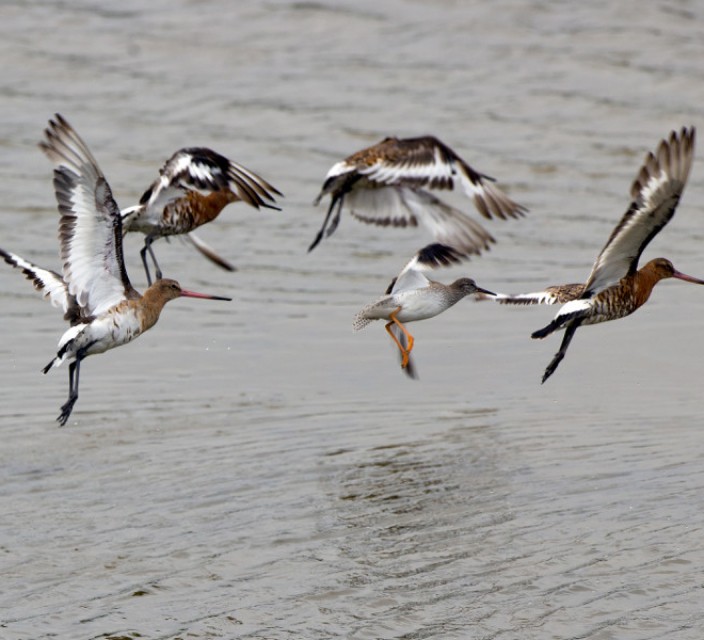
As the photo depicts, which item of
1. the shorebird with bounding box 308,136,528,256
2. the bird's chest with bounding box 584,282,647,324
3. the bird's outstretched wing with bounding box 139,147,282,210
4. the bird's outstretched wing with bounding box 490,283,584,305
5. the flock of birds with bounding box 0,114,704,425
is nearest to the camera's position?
the flock of birds with bounding box 0,114,704,425

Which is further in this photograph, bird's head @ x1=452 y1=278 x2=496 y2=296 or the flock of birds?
bird's head @ x1=452 y1=278 x2=496 y2=296

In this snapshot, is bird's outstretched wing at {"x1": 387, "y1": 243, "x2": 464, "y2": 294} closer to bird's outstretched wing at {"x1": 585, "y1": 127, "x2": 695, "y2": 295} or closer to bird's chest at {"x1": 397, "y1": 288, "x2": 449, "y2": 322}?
bird's chest at {"x1": 397, "y1": 288, "x2": 449, "y2": 322}

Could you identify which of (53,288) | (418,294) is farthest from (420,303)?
(53,288)

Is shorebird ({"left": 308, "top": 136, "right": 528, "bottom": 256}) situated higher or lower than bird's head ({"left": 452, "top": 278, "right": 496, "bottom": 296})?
higher

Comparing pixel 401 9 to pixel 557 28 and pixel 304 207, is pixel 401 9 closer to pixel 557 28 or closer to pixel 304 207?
pixel 557 28

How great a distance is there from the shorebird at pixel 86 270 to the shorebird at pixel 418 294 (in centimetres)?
128

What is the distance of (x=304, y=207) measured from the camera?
13.6 m

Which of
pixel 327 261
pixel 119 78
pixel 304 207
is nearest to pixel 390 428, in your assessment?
pixel 327 261

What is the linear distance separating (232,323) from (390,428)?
2.74m

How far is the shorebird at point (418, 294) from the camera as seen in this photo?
880cm

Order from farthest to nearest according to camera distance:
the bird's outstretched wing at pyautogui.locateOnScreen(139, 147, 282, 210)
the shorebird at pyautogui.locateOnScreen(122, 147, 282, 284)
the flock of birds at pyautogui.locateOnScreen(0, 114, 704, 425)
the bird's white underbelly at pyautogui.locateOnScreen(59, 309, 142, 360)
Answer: the shorebird at pyautogui.locateOnScreen(122, 147, 282, 284) < the bird's outstretched wing at pyautogui.locateOnScreen(139, 147, 282, 210) < the bird's white underbelly at pyautogui.locateOnScreen(59, 309, 142, 360) < the flock of birds at pyautogui.locateOnScreen(0, 114, 704, 425)

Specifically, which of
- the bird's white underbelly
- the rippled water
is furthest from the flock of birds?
the rippled water

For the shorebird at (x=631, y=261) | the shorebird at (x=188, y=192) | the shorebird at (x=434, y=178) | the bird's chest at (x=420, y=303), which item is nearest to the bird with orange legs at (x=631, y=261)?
the shorebird at (x=631, y=261)

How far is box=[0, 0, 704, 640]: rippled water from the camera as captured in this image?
20.6 feet
